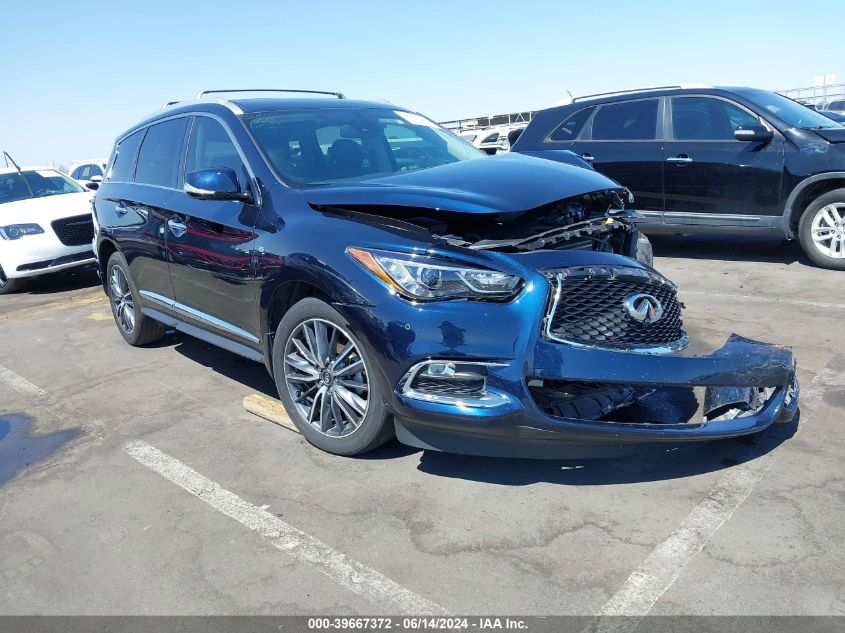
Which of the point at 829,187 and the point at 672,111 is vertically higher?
the point at 672,111

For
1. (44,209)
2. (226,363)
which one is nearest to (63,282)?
(44,209)

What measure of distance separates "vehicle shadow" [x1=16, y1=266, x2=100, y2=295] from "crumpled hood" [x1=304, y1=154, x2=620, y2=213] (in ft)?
24.2

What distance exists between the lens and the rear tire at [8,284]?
9656 millimetres

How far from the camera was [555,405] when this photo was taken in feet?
10.2

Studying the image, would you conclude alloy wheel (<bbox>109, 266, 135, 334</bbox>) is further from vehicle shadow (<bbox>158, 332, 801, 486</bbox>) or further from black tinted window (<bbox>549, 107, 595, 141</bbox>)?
black tinted window (<bbox>549, 107, 595, 141</bbox>)

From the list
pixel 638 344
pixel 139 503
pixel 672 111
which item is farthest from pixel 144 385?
pixel 672 111

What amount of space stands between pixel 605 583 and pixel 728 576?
432mm

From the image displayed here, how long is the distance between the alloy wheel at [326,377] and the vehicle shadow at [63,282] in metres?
7.10

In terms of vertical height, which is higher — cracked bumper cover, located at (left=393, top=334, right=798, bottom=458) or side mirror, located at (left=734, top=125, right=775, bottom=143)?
side mirror, located at (left=734, top=125, right=775, bottom=143)

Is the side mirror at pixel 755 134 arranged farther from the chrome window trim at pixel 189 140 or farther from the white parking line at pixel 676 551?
the chrome window trim at pixel 189 140

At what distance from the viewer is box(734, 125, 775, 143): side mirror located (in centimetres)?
730

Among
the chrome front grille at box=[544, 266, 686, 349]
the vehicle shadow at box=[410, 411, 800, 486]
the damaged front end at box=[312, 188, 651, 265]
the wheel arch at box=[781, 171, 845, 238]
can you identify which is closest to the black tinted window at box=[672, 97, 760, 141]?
the wheel arch at box=[781, 171, 845, 238]

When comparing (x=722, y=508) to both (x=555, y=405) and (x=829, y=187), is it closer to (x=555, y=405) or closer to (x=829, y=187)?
(x=555, y=405)

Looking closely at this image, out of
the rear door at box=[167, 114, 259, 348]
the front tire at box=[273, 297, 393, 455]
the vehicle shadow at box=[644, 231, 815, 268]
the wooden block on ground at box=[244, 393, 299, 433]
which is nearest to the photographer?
the front tire at box=[273, 297, 393, 455]
